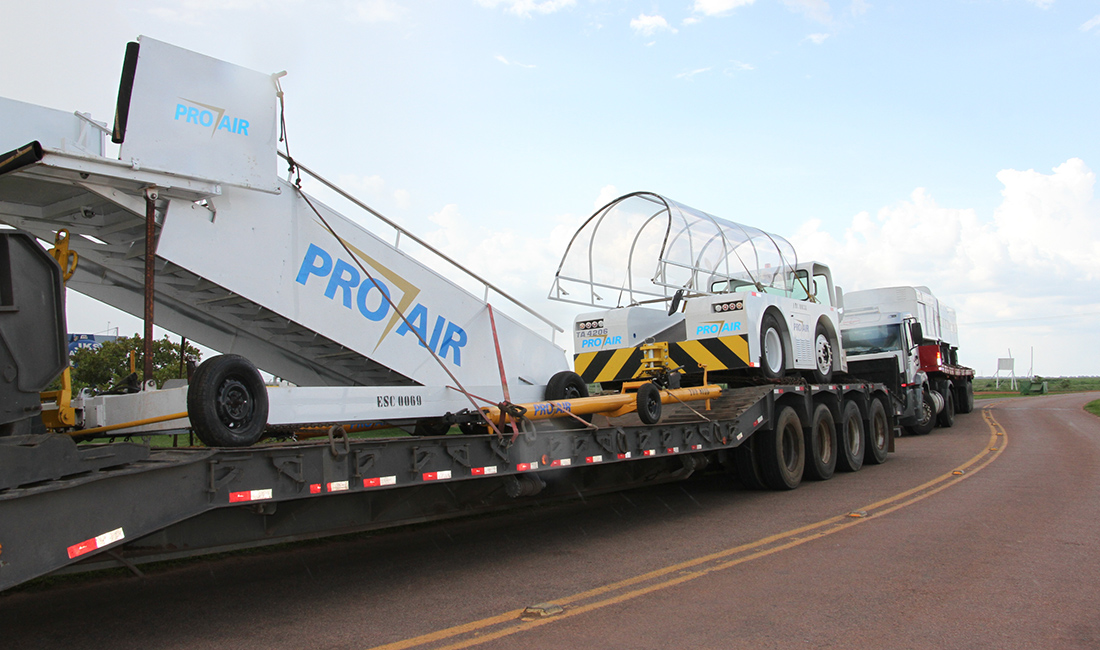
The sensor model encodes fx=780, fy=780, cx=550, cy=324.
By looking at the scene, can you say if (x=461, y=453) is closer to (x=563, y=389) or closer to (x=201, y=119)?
(x=563, y=389)

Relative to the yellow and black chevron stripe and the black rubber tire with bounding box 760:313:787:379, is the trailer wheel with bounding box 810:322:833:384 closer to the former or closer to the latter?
the black rubber tire with bounding box 760:313:787:379

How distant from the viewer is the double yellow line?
Result: 4.62 m

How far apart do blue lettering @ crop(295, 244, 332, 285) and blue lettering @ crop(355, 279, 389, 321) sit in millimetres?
350

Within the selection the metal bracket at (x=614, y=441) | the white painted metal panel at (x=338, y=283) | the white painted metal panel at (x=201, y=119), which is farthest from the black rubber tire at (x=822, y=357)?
the white painted metal panel at (x=201, y=119)

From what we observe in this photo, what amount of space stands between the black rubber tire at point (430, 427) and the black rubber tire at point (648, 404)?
2.04 meters

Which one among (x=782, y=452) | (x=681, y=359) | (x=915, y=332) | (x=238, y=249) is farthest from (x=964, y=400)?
(x=238, y=249)

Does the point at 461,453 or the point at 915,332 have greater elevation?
the point at 915,332

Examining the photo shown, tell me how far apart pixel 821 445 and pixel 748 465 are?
201cm

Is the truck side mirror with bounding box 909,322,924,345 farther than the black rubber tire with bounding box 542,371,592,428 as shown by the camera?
Yes

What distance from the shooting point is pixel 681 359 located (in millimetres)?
10922

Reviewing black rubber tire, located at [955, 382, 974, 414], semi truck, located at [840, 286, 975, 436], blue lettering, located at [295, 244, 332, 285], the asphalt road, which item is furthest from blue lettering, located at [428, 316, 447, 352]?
black rubber tire, located at [955, 382, 974, 414]

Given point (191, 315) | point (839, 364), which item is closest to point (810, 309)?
point (839, 364)

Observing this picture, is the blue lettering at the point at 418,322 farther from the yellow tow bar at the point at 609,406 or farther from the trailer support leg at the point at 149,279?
the trailer support leg at the point at 149,279

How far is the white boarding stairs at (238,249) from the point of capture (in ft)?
16.1
